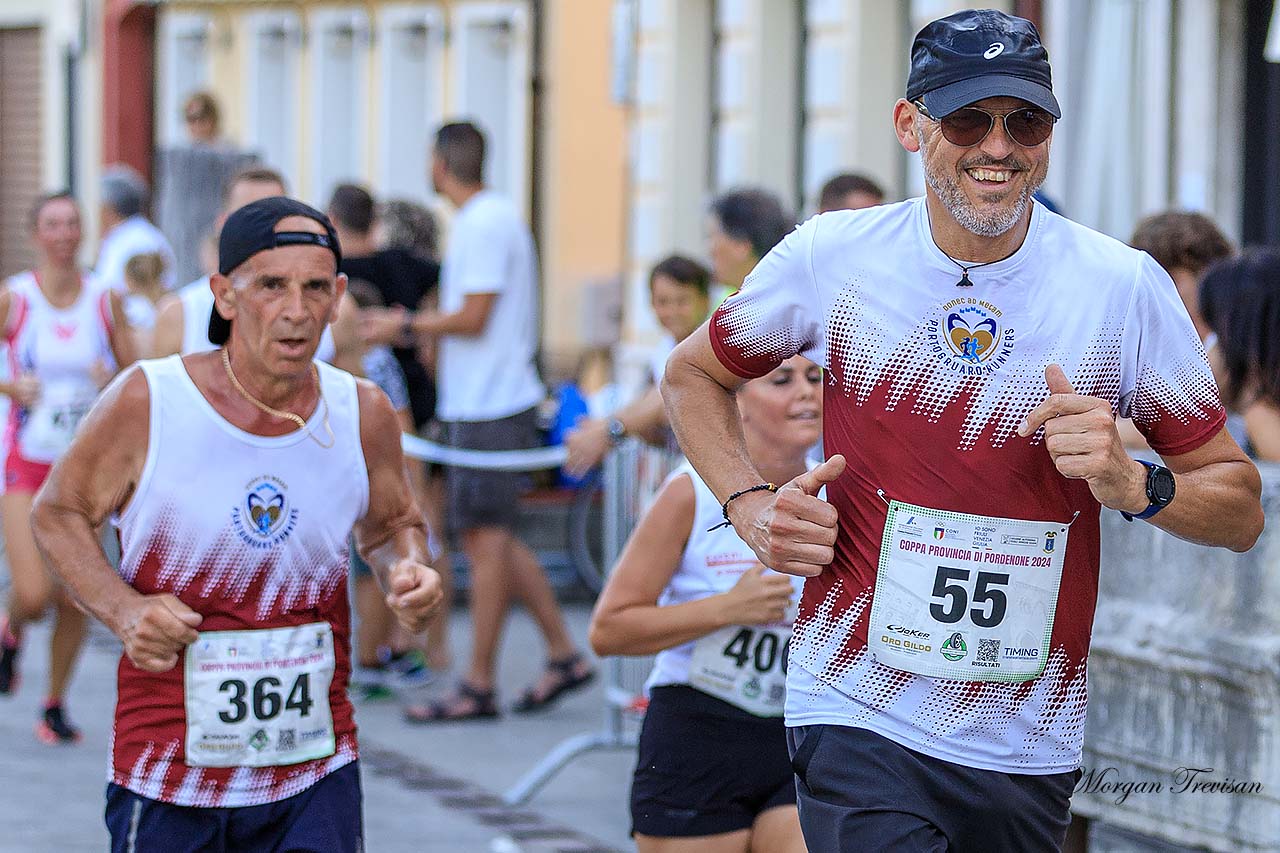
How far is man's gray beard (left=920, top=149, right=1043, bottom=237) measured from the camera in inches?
136

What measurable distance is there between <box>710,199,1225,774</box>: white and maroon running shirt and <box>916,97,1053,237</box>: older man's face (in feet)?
0.36

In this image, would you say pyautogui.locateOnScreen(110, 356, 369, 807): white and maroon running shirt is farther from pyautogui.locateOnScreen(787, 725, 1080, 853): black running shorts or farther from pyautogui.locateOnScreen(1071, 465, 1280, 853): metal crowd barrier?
pyautogui.locateOnScreen(1071, 465, 1280, 853): metal crowd barrier

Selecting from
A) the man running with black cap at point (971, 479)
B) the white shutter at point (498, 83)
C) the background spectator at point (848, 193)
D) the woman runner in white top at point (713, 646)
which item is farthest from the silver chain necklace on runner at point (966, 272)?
the white shutter at point (498, 83)

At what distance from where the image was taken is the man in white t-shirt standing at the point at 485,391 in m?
A: 8.88

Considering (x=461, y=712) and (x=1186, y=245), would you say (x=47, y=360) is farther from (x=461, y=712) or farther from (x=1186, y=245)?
(x=1186, y=245)

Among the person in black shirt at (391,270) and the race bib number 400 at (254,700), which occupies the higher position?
the person in black shirt at (391,270)

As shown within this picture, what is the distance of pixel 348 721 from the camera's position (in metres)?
4.59

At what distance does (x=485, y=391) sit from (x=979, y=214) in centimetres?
598

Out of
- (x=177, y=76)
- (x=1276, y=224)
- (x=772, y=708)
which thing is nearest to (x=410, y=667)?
(x=1276, y=224)

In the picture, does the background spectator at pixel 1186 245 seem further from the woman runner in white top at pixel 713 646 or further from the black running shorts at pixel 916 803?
the black running shorts at pixel 916 803

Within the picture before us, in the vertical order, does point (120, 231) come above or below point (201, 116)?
below

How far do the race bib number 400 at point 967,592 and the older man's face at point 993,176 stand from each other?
0.47 meters

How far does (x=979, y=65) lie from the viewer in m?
3.43

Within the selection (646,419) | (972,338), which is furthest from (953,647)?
(646,419)
